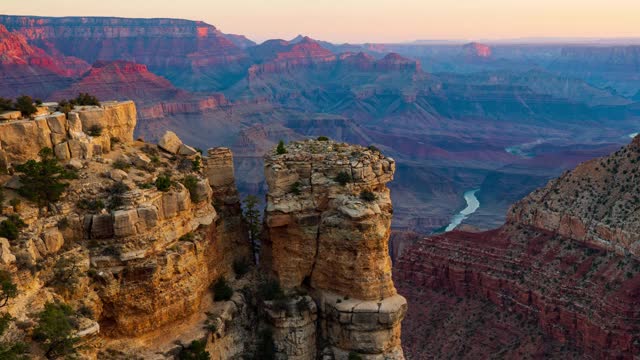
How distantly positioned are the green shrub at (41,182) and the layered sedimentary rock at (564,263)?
39.2m

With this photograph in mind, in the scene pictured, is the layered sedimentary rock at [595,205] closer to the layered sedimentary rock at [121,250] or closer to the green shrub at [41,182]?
the layered sedimentary rock at [121,250]

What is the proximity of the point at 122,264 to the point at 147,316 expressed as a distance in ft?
8.15

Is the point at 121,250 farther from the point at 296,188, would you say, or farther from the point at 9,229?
the point at 296,188

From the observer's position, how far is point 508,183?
17225 cm

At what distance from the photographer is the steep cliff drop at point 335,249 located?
27859 mm

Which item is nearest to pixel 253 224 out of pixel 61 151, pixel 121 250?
pixel 121 250

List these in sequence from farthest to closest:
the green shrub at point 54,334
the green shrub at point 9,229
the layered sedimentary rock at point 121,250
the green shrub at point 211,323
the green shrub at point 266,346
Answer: the green shrub at point 266,346, the green shrub at point 211,323, the layered sedimentary rock at point 121,250, the green shrub at point 9,229, the green shrub at point 54,334

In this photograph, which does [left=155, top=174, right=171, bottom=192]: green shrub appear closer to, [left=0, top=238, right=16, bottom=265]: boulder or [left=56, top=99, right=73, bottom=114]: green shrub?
[left=56, top=99, right=73, bottom=114]: green shrub

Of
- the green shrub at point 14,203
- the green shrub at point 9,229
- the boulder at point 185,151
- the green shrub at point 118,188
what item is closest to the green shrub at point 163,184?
the green shrub at point 118,188

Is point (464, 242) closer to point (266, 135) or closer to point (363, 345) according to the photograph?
point (363, 345)

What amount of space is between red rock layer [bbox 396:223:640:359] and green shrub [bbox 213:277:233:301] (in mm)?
31637

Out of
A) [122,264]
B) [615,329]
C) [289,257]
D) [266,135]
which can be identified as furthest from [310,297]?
[266,135]

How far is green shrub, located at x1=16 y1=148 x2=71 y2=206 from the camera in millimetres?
23250

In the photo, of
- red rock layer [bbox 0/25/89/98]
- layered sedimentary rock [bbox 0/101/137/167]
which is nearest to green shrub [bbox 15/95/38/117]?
layered sedimentary rock [bbox 0/101/137/167]
